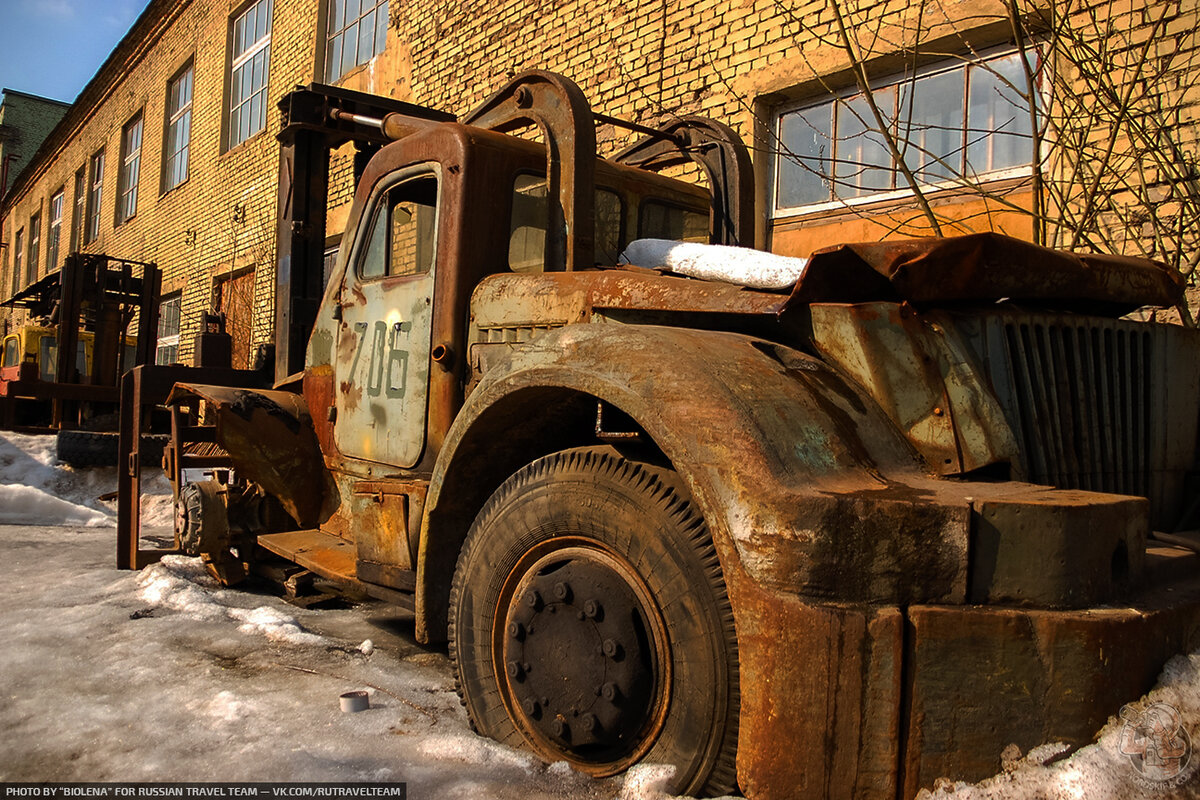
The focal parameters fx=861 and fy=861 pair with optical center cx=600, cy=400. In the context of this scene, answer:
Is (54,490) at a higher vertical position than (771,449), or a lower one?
lower

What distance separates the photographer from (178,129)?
54.4 feet

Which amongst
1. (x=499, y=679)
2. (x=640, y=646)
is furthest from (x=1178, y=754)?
(x=499, y=679)

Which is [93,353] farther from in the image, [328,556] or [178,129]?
[328,556]

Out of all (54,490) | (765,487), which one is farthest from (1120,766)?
(54,490)

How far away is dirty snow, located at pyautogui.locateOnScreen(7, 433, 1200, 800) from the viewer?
5.14 ft

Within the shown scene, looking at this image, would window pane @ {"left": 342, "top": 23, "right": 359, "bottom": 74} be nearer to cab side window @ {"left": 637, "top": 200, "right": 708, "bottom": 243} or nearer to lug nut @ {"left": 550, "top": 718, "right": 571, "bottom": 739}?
cab side window @ {"left": 637, "top": 200, "right": 708, "bottom": 243}

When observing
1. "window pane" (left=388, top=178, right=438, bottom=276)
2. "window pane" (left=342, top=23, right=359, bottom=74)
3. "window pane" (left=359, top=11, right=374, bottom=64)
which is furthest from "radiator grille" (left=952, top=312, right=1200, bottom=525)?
"window pane" (left=342, top=23, right=359, bottom=74)

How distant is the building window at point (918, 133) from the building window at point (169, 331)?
504 inches

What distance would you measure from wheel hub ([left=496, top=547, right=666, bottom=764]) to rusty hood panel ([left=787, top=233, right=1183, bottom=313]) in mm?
874

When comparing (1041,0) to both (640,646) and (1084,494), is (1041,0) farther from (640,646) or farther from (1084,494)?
(640,646)

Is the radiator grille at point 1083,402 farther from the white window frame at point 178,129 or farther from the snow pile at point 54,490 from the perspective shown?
the white window frame at point 178,129

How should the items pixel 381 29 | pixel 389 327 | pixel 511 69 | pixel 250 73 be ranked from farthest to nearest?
pixel 250 73 < pixel 381 29 < pixel 511 69 < pixel 389 327

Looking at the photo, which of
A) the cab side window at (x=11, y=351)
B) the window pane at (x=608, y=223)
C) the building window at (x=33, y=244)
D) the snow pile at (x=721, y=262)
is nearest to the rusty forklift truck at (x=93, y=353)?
the cab side window at (x=11, y=351)

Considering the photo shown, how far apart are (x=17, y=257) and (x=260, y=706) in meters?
35.1
